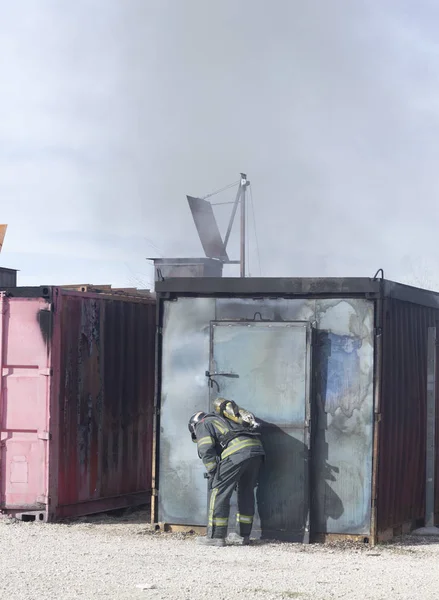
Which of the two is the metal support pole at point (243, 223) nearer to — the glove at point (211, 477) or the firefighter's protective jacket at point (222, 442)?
the firefighter's protective jacket at point (222, 442)

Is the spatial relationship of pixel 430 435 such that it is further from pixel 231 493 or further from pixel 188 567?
pixel 188 567

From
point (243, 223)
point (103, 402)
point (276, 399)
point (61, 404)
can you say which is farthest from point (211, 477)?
point (243, 223)

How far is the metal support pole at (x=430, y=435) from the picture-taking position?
11.9 meters

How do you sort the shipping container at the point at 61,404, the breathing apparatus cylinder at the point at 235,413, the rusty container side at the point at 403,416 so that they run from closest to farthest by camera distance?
1. the breathing apparatus cylinder at the point at 235,413
2. the rusty container side at the point at 403,416
3. the shipping container at the point at 61,404

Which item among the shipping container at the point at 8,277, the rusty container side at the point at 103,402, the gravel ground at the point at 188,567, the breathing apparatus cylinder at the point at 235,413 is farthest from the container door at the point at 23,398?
the shipping container at the point at 8,277

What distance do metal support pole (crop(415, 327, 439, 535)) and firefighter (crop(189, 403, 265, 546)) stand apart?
8.50 ft

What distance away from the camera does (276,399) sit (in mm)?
10555

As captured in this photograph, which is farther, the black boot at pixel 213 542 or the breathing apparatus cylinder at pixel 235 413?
the breathing apparatus cylinder at pixel 235 413

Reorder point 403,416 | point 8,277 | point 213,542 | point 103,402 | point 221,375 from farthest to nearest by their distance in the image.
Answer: point 8,277
point 103,402
point 403,416
point 221,375
point 213,542

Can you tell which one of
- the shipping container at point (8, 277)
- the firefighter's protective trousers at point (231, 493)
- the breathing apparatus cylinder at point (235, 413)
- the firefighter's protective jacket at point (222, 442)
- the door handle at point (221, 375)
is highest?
the shipping container at point (8, 277)

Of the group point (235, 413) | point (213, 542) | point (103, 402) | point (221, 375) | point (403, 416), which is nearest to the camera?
point (213, 542)

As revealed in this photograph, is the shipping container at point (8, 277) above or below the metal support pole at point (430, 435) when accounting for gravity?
above

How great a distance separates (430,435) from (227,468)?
10.0 feet

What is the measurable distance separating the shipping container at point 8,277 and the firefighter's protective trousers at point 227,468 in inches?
527
